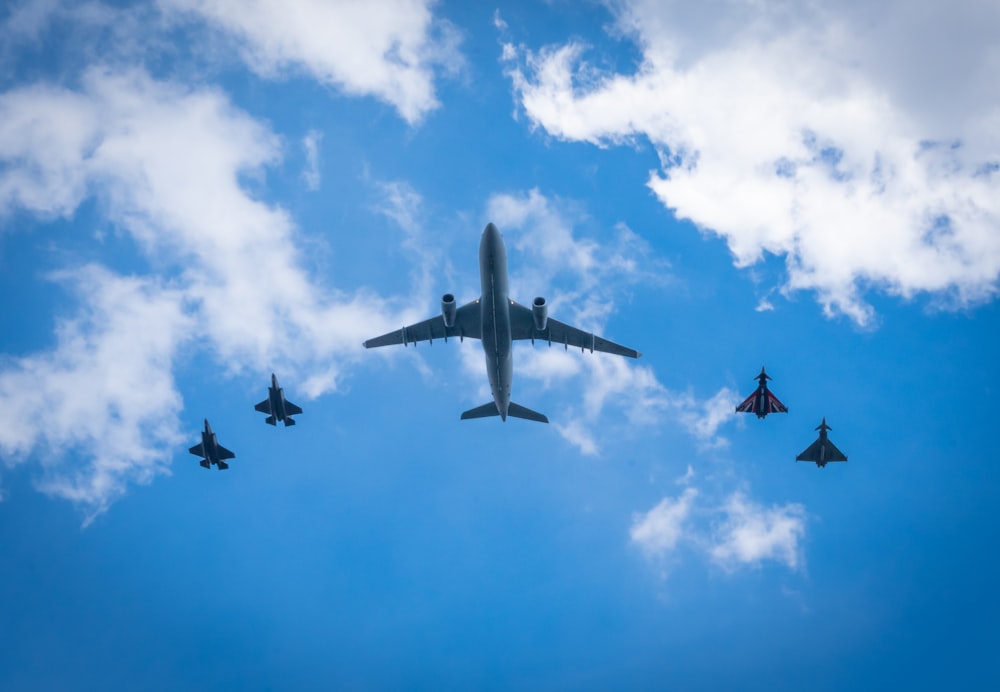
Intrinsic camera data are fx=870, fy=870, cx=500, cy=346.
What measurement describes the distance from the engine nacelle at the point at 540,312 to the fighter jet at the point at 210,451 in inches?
964

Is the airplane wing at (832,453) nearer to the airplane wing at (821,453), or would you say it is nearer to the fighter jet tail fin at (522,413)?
the airplane wing at (821,453)

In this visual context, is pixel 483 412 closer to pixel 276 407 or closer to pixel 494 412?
pixel 494 412

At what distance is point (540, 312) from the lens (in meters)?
60.2

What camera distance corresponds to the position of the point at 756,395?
6194 cm

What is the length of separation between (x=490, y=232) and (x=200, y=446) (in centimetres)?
2829

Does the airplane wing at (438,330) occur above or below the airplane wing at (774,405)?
above

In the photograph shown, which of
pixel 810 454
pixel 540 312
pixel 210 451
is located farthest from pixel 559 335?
pixel 210 451

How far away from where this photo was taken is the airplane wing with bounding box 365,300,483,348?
6294cm

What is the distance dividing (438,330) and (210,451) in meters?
18.8

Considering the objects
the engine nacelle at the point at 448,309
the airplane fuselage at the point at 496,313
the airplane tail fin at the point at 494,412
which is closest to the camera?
the airplane fuselage at the point at 496,313

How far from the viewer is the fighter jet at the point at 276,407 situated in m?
61.8

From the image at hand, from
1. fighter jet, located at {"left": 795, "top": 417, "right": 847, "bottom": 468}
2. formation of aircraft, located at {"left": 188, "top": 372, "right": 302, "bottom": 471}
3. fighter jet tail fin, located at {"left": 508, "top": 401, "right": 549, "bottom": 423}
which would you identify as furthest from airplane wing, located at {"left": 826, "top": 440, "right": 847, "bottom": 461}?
formation of aircraft, located at {"left": 188, "top": 372, "right": 302, "bottom": 471}

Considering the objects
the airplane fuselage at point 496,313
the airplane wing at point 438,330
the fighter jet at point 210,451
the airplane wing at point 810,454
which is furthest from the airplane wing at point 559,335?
the fighter jet at point 210,451

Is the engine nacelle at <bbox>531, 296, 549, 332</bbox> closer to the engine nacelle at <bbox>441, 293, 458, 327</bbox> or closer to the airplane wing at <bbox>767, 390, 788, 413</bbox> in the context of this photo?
the engine nacelle at <bbox>441, 293, 458, 327</bbox>
